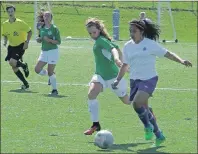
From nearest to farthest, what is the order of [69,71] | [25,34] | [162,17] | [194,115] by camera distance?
[194,115], [25,34], [69,71], [162,17]

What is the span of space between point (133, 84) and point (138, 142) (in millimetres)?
842

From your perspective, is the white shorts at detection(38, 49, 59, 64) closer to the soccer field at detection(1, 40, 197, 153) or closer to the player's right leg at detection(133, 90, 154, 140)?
the soccer field at detection(1, 40, 197, 153)

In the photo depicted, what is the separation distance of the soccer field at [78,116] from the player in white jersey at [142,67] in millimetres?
368

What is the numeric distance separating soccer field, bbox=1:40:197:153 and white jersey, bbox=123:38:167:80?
3.31ft

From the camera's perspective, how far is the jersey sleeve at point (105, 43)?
36.5 feet

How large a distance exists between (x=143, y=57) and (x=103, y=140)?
131cm

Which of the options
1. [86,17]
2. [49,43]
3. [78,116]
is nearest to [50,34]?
[49,43]

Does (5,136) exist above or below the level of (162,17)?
below

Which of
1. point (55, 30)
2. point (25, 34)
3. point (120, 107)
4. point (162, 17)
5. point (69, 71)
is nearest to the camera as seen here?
point (120, 107)

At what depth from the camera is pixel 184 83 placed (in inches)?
730

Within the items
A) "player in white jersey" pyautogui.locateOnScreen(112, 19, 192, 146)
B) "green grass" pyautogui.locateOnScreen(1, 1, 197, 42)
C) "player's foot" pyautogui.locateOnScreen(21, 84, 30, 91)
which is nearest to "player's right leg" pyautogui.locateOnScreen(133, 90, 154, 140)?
"player in white jersey" pyautogui.locateOnScreen(112, 19, 192, 146)

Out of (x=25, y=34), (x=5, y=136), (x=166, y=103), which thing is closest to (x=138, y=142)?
(x=5, y=136)

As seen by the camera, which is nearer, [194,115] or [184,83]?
[194,115]

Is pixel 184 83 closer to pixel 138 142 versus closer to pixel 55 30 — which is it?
pixel 55 30
